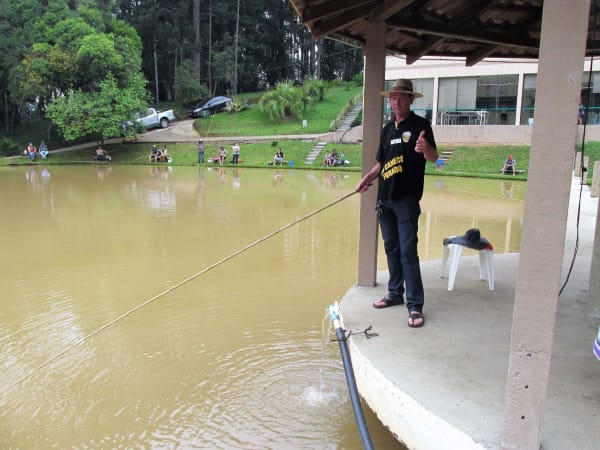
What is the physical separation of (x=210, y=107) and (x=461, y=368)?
3346 cm

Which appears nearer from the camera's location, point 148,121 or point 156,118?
point 148,121

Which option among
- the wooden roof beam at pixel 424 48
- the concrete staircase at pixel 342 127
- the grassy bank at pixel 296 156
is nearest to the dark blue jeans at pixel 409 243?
the wooden roof beam at pixel 424 48

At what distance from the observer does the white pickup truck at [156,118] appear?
32.0 meters

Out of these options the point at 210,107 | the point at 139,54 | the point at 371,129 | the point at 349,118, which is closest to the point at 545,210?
the point at 371,129

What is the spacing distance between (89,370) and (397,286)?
8.68 ft

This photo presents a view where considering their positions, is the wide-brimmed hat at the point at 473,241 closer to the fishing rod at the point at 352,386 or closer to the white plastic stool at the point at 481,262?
the white plastic stool at the point at 481,262

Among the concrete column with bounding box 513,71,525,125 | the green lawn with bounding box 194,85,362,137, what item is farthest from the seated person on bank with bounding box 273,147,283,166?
the concrete column with bounding box 513,71,525,125

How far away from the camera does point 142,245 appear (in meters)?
8.36

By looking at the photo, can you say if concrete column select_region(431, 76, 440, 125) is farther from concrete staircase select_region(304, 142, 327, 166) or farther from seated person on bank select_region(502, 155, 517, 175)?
seated person on bank select_region(502, 155, 517, 175)

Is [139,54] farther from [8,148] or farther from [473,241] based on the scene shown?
[473,241]

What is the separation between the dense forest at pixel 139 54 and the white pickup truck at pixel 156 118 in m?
1.09

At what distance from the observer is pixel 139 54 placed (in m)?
31.4

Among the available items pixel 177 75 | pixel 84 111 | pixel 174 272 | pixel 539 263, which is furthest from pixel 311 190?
pixel 177 75

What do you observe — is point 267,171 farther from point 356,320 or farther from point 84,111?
point 356,320
